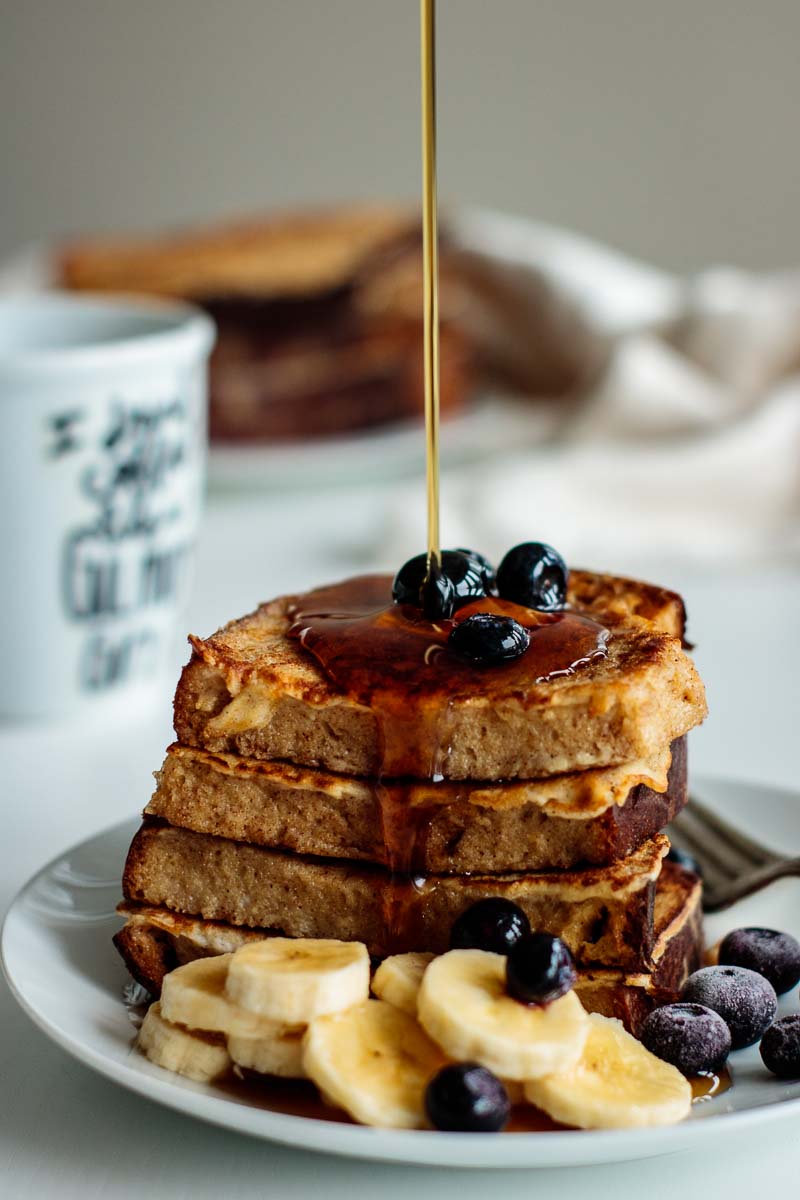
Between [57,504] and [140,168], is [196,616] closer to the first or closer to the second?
[57,504]

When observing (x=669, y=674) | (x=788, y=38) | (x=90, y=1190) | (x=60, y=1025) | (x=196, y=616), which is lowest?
(x=196, y=616)

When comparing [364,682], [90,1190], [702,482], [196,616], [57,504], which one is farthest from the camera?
[702,482]

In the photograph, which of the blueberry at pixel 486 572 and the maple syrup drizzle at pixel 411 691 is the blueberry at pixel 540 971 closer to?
the maple syrup drizzle at pixel 411 691

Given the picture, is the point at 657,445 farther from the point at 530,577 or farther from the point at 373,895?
the point at 373,895

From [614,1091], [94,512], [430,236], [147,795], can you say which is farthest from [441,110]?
[614,1091]

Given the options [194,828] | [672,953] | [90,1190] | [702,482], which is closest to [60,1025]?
[90,1190]

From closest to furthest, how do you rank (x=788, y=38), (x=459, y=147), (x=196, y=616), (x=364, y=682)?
(x=364, y=682) < (x=196, y=616) < (x=788, y=38) < (x=459, y=147)
